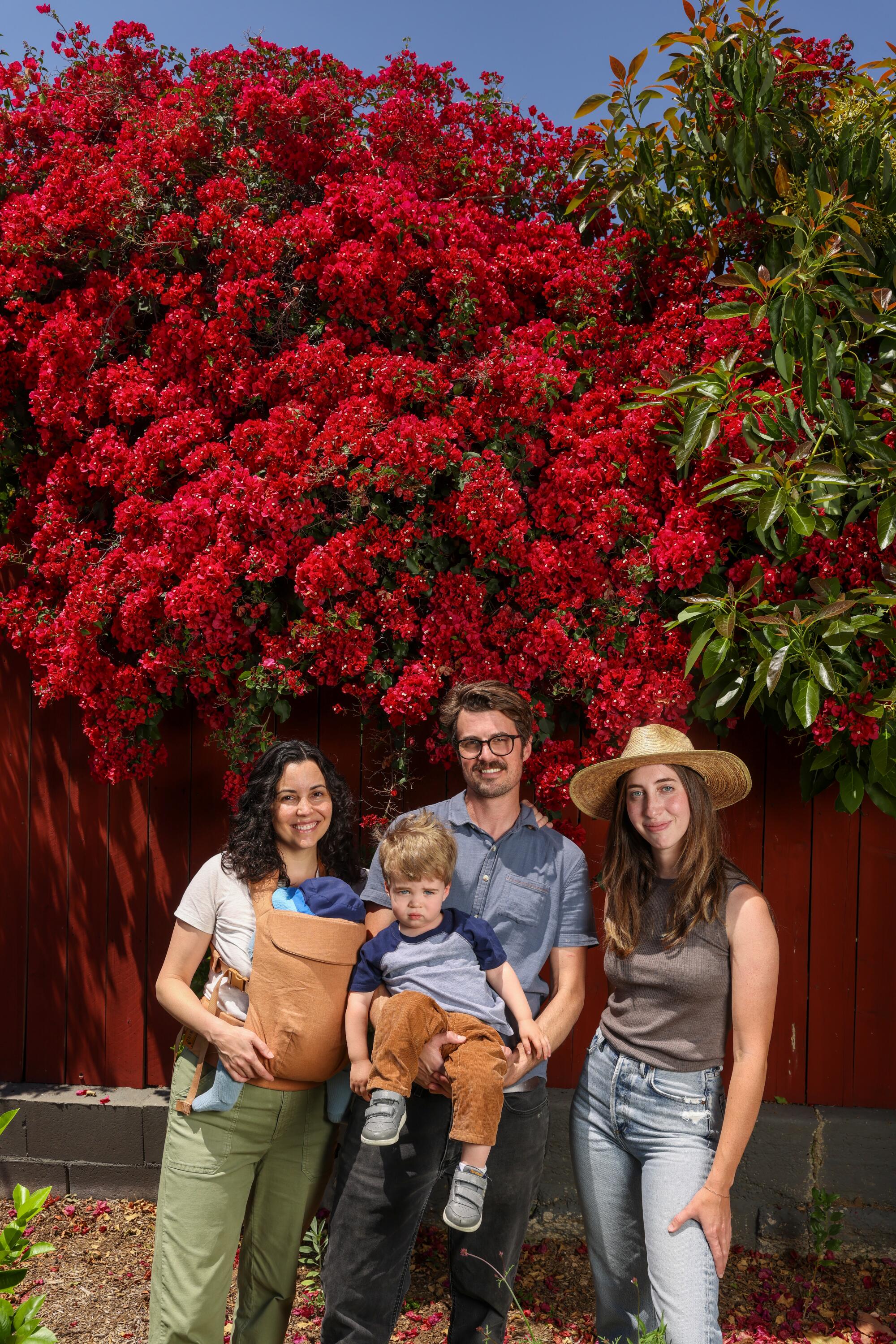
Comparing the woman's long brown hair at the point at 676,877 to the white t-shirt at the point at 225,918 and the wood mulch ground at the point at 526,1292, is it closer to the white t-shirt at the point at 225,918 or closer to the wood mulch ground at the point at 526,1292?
the white t-shirt at the point at 225,918

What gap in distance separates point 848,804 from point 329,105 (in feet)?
10.9

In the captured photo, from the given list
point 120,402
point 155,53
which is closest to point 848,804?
point 120,402

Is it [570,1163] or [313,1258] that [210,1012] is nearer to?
[313,1258]

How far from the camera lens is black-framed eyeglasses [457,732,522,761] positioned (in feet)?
8.16

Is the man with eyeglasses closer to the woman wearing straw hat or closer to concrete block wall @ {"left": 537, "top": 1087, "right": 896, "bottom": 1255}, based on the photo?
the woman wearing straw hat

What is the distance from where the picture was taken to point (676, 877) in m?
2.29

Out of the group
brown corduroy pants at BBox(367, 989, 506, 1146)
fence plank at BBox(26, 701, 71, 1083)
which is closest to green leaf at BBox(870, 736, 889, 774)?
brown corduroy pants at BBox(367, 989, 506, 1146)

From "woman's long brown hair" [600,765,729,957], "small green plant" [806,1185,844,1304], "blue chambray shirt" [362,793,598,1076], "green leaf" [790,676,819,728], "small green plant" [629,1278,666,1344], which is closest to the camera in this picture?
"small green plant" [629,1278,666,1344]

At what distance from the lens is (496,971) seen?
2373 millimetres

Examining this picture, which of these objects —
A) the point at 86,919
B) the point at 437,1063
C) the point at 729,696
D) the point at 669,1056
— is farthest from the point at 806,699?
the point at 86,919

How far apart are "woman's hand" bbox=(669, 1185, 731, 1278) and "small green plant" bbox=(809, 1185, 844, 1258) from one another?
5.11 ft

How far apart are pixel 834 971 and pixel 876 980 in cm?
16

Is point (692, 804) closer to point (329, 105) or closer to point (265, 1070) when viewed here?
point (265, 1070)

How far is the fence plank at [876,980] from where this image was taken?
136 inches
